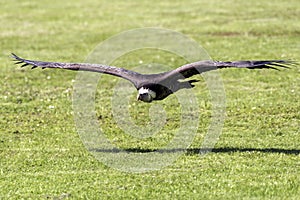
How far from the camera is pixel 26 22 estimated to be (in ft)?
94.5

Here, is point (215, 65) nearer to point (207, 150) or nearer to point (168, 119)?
point (207, 150)

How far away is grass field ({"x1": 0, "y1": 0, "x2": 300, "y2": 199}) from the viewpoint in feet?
31.0

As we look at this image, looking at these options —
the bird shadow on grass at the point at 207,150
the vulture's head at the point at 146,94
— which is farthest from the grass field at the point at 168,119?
the vulture's head at the point at 146,94

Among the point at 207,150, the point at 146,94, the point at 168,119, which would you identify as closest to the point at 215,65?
the point at 146,94

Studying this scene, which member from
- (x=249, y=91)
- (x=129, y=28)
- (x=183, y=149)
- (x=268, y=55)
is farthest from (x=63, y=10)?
(x=183, y=149)

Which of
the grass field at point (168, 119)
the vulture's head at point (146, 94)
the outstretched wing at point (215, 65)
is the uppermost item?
the outstretched wing at point (215, 65)

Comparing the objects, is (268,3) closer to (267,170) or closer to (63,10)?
(63,10)

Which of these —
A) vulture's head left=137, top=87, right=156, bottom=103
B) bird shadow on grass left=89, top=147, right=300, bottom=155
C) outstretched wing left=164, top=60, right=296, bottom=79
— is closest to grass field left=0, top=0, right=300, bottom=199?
bird shadow on grass left=89, top=147, right=300, bottom=155

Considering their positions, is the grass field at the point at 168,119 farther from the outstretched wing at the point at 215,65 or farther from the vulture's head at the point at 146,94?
the outstretched wing at the point at 215,65

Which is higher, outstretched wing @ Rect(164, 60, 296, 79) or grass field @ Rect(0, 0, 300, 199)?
outstretched wing @ Rect(164, 60, 296, 79)

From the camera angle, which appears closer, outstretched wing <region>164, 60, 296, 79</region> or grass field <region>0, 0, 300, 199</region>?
grass field <region>0, 0, 300, 199</region>

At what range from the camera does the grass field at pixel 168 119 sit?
9.45m

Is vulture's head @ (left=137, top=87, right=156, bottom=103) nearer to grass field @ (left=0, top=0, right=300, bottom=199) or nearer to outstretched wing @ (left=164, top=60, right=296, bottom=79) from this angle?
outstretched wing @ (left=164, top=60, right=296, bottom=79)

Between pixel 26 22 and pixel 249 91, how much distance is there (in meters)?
15.1
